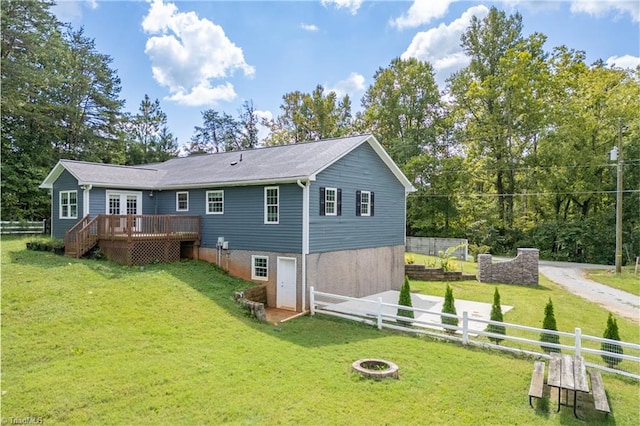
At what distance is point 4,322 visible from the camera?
8.72m

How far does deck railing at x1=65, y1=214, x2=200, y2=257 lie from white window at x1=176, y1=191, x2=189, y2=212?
1.12 meters

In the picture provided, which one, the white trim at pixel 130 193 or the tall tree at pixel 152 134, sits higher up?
the tall tree at pixel 152 134

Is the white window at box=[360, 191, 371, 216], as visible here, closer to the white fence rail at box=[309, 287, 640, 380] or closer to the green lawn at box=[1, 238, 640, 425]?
the white fence rail at box=[309, 287, 640, 380]

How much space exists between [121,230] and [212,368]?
31.5 ft

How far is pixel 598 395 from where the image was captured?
6.26 meters

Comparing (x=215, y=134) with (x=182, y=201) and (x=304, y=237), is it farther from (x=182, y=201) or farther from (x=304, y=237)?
(x=304, y=237)

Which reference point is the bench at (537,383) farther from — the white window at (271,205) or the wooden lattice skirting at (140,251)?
the wooden lattice skirting at (140,251)

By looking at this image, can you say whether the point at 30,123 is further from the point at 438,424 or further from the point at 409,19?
the point at 438,424

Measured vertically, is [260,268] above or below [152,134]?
below

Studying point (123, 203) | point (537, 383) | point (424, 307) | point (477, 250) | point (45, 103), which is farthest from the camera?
point (45, 103)

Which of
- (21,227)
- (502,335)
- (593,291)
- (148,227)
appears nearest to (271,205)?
(148,227)

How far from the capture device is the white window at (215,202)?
1514 cm

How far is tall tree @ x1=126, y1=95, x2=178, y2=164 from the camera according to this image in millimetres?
40750

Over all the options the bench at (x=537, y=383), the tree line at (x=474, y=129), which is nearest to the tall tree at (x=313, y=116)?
the tree line at (x=474, y=129)
